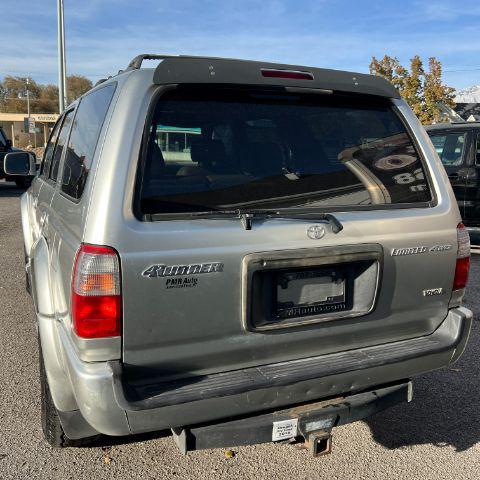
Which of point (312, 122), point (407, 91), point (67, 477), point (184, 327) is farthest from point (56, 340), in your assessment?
point (407, 91)

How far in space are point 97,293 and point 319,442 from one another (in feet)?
3.99

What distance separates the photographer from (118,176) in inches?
82.2

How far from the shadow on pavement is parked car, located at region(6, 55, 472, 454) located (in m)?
0.71

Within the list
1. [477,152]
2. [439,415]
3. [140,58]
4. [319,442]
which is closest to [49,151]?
[140,58]

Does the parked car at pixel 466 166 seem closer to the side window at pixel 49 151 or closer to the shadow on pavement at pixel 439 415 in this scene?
the shadow on pavement at pixel 439 415

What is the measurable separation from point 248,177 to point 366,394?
1213 millimetres

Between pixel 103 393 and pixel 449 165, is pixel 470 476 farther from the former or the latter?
pixel 449 165

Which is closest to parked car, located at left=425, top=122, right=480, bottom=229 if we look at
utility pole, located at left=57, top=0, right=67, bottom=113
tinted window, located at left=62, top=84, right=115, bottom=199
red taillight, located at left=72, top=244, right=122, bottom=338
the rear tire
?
tinted window, located at left=62, top=84, right=115, bottom=199

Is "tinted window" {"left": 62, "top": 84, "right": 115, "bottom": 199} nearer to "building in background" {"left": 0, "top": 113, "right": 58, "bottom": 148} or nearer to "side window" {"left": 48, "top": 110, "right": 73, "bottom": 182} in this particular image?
"side window" {"left": 48, "top": 110, "right": 73, "bottom": 182}

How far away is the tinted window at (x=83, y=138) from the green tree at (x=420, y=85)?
26657 millimetres

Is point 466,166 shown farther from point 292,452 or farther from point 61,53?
point 61,53

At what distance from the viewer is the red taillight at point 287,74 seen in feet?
8.02

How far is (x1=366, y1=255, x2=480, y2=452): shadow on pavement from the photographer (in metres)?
3.15

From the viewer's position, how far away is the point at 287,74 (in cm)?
249
